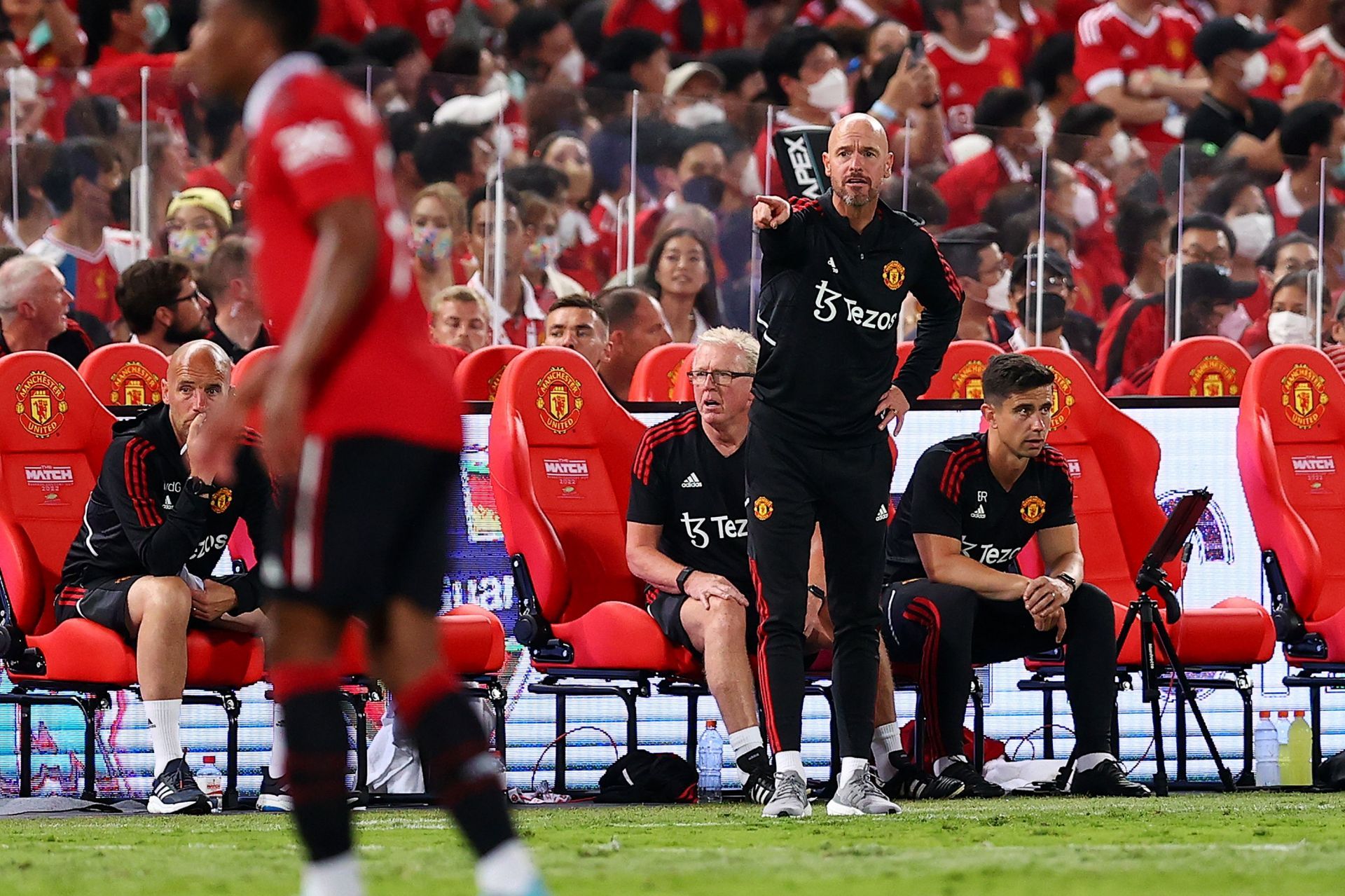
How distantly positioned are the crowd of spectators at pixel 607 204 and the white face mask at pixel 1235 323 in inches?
0.5

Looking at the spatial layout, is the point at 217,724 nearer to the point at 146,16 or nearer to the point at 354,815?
the point at 354,815

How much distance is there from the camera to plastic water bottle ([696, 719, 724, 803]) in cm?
703

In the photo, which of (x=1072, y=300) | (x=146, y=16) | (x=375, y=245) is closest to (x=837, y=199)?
(x=375, y=245)

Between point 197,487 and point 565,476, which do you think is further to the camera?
point 565,476

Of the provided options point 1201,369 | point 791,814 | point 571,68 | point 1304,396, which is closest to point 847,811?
point 791,814

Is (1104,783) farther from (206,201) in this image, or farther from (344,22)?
(344,22)

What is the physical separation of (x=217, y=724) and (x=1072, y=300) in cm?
503

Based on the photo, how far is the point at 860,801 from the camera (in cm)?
594

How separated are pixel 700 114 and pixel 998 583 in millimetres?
3634

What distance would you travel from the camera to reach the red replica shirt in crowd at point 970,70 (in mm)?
14359

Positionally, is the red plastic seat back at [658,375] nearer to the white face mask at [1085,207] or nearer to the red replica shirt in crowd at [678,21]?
the white face mask at [1085,207]

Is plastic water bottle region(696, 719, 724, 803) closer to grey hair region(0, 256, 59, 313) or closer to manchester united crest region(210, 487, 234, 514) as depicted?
manchester united crest region(210, 487, 234, 514)

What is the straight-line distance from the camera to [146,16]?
41.9 feet

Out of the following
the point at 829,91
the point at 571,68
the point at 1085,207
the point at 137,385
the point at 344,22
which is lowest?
the point at 137,385
